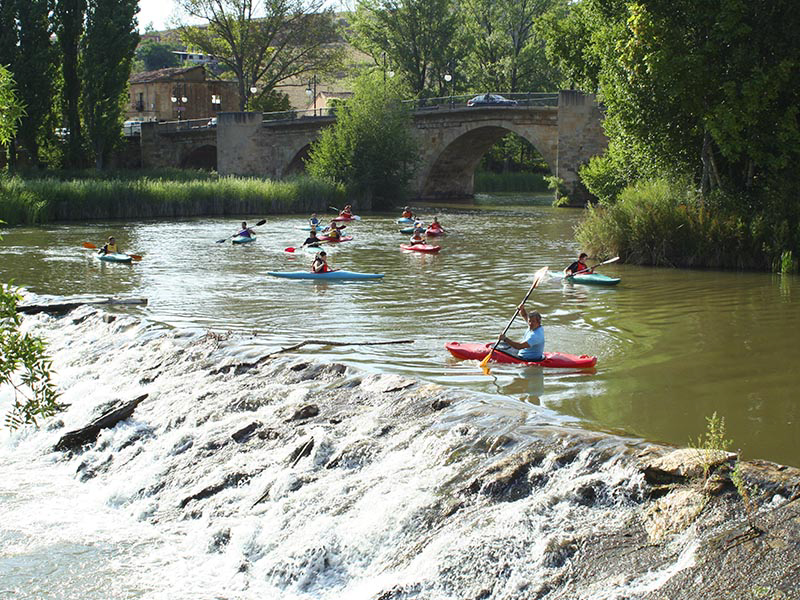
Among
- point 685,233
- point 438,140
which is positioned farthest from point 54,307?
point 438,140

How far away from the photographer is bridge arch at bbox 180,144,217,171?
5566 centimetres

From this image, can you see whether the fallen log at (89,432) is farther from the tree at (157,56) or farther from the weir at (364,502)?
the tree at (157,56)

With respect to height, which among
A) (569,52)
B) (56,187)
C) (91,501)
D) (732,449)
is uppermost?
(569,52)

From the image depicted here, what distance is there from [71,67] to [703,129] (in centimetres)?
2983

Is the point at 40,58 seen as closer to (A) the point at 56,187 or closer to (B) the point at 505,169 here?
(A) the point at 56,187

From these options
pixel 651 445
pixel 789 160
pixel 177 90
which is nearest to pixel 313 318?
pixel 651 445

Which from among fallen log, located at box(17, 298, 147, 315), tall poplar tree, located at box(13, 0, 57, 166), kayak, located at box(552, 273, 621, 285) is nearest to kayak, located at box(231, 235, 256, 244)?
fallen log, located at box(17, 298, 147, 315)

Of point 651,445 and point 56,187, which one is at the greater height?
point 56,187

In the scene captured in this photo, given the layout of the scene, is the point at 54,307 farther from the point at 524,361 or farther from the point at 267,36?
the point at 267,36

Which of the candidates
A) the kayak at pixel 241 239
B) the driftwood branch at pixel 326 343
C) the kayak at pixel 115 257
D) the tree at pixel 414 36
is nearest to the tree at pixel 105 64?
the tree at pixel 414 36

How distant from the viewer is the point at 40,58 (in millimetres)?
38781

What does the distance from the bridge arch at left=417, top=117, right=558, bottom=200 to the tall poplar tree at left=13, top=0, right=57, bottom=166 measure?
16.3 m

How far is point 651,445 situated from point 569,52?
18.6m

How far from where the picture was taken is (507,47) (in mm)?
56000
